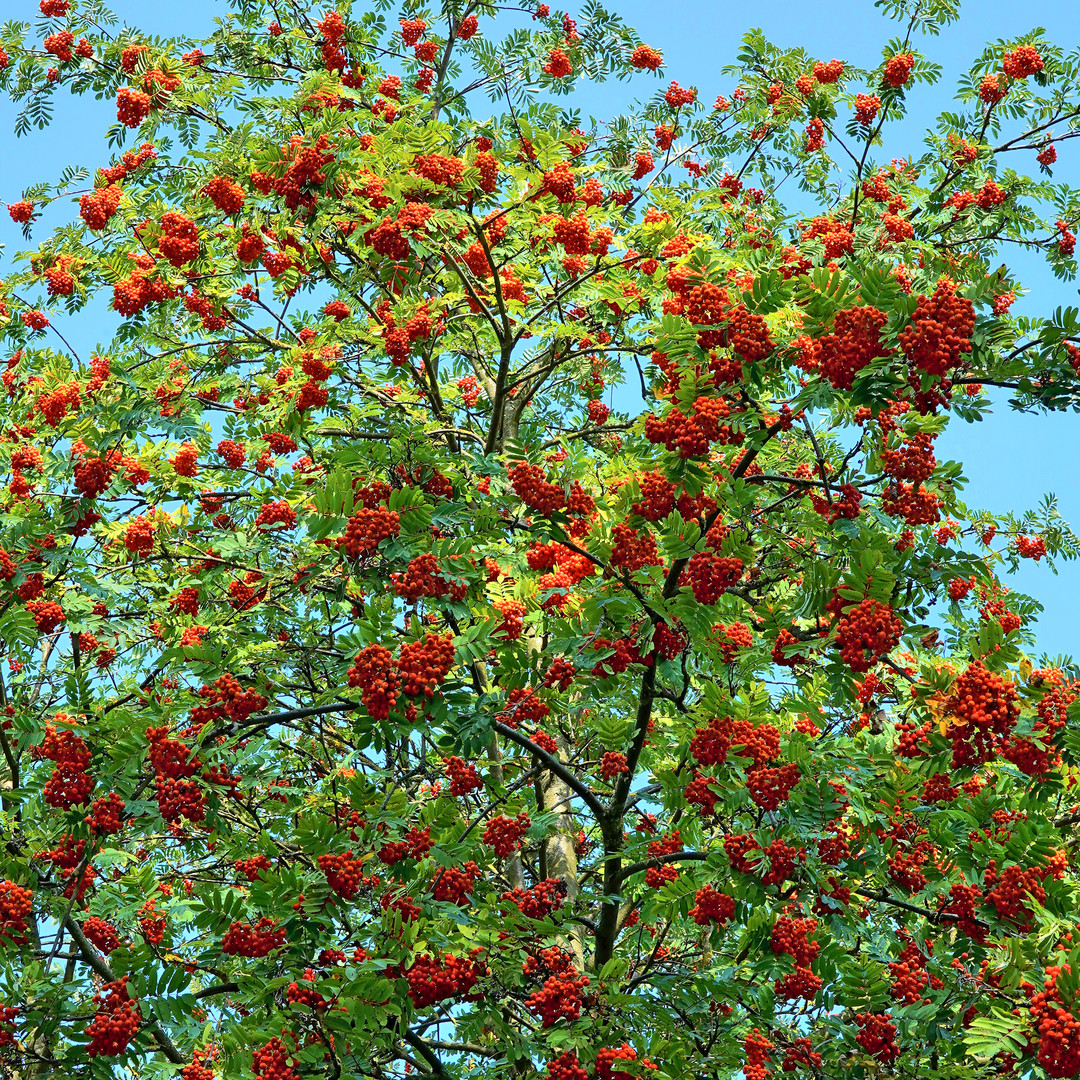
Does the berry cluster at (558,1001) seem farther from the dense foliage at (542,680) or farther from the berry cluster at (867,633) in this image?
the berry cluster at (867,633)

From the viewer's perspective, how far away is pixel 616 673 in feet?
20.2

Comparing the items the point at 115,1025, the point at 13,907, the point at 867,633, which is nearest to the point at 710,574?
the point at 867,633

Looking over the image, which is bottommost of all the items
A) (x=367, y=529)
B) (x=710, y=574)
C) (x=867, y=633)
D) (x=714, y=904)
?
(x=714, y=904)

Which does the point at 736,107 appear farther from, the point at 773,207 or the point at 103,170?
the point at 103,170

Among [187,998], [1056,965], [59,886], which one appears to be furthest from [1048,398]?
[59,886]

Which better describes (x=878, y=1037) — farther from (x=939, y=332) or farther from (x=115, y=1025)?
(x=115, y=1025)

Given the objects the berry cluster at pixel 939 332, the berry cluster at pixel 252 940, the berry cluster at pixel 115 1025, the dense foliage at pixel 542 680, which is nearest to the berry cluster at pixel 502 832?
the dense foliage at pixel 542 680

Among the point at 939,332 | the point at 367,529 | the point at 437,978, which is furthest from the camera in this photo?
the point at 367,529

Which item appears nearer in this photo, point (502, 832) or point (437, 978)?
point (437, 978)

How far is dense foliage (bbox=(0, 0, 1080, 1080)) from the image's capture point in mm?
5164

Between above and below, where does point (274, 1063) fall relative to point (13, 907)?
below

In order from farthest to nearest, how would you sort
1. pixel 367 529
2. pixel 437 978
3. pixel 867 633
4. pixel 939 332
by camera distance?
pixel 367 529 < pixel 437 978 < pixel 867 633 < pixel 939 332

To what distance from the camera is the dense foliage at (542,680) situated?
5.16 meters

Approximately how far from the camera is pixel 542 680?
6344mm
